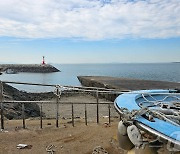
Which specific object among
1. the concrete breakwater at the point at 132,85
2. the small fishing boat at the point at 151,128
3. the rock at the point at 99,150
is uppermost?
the small fishing boat at the point at 151,128

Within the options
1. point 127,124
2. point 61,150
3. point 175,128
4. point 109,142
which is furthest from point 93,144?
point 175,128

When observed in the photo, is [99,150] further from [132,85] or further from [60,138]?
[132,85]

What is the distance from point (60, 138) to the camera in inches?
218

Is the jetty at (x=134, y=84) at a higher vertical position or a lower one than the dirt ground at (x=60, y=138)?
lower

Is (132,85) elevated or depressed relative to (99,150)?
depressed

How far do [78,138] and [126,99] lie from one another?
1682 mm

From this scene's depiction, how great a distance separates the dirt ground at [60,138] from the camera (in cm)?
493

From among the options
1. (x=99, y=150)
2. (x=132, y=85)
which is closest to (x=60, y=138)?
(x=99, y=150)

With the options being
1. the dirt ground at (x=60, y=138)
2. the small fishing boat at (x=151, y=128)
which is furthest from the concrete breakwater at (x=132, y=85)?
the small fishing boat at (x=151, y=128)

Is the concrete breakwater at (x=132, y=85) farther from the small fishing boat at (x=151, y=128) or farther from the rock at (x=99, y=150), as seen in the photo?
the small fishing boat at (x=151, y=128)

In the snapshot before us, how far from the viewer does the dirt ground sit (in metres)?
4.93

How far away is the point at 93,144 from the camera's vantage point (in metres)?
5.21

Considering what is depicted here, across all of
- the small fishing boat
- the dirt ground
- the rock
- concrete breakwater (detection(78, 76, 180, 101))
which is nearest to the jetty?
concrete breakwater (detection(78, 76, 180, 101))

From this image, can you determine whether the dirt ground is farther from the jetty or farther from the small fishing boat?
the jetty
